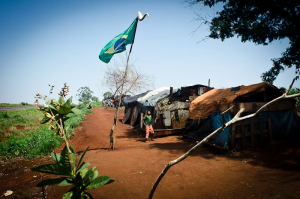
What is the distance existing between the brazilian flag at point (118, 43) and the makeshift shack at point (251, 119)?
486 cm

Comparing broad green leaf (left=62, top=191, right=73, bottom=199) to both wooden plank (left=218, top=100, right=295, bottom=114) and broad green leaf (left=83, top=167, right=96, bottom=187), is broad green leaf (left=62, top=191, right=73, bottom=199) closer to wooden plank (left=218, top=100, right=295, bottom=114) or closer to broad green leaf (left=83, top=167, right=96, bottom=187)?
broad green leaf (left=83, top=167, right=96, bottom=187)

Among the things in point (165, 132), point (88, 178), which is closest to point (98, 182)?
point (88, 178)

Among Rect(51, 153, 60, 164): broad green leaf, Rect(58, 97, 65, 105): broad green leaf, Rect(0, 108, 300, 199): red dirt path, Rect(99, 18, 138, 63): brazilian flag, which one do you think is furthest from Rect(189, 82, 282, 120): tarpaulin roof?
Rect(51, 153, 60, 164): broad green leaf

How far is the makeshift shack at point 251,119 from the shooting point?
6980mm

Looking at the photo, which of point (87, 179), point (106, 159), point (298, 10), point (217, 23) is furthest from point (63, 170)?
point (298, 10)

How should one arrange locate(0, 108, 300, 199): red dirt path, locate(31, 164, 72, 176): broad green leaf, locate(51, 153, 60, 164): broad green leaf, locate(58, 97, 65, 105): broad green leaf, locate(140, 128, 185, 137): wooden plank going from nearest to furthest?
locate(31, 164, 72, 176): broad green leaf
locate(51, 153, 60, 164): broad green leaf
locate(58, 97, 65, 105): broad green leaf
locate(0, 108, 300, 199): red dirt path
locate(140, 128, 185, 137): wooden plank

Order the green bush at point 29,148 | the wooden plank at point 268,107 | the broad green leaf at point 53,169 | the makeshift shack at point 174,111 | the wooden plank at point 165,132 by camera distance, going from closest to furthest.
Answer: the broad green leaf at point 53,169, the wooden plank at point 268,107, the green bush at point 29,148, the wooden plank at point 165,132, the makeshift shack at point 174,111

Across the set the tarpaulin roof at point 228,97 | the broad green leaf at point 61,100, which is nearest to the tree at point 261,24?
the tarpaulin roof at point 228,97

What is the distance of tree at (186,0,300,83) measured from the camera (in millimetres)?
8969

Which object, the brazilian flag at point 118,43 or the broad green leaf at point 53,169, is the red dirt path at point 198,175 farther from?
the brazilian flag at point 118,43

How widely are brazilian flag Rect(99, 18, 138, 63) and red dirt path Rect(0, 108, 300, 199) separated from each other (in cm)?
457

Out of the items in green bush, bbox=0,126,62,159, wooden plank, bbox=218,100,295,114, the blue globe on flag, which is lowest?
green bush, bbox=0,126,62,159

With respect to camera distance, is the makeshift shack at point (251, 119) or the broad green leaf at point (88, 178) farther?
the makeshift shack at point (251, 119)

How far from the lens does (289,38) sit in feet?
35.3
